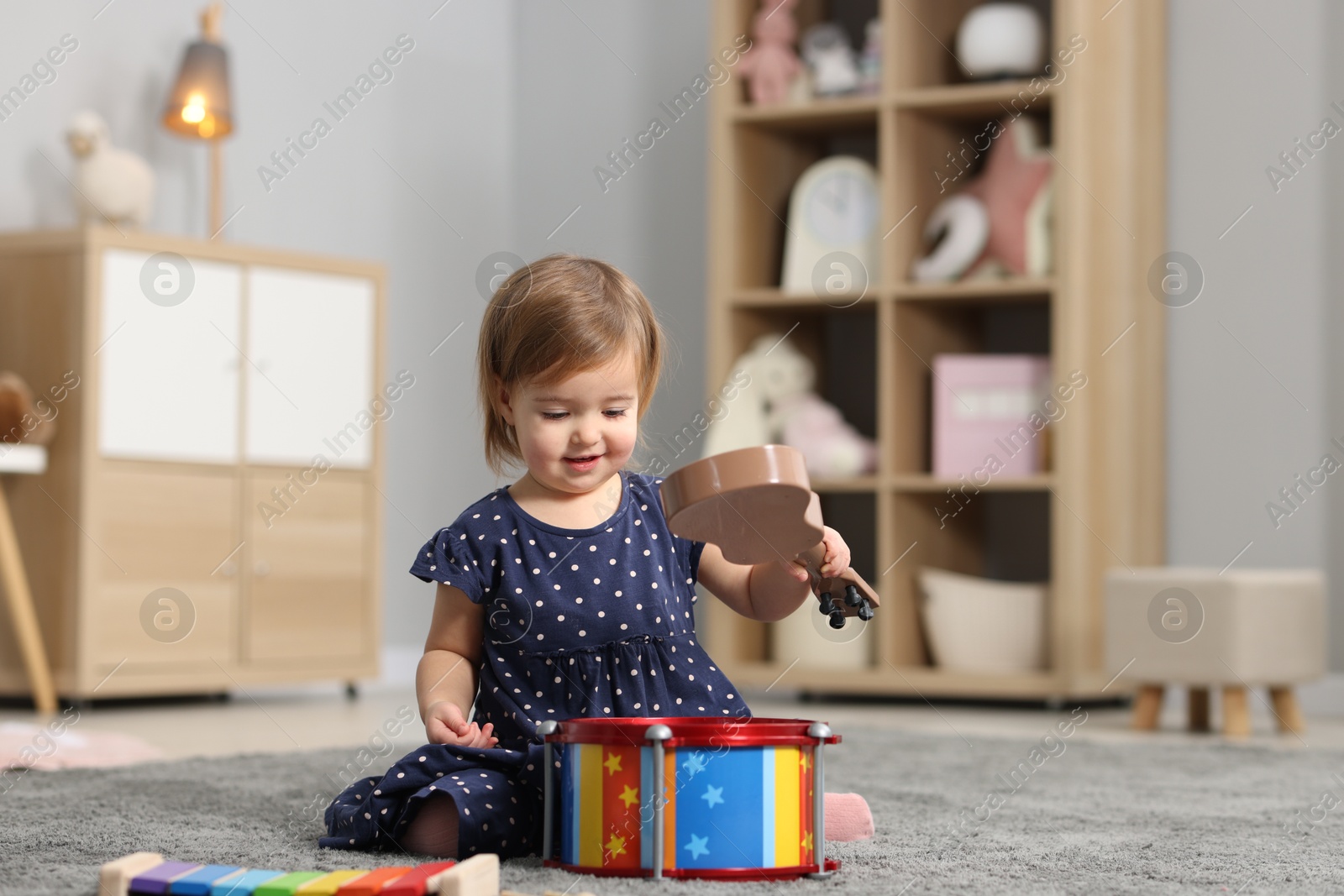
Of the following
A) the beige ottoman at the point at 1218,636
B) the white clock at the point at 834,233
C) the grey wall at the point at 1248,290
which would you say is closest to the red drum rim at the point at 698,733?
the beige ottoman at the point at 1218,636

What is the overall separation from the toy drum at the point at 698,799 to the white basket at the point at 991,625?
69.7 inches

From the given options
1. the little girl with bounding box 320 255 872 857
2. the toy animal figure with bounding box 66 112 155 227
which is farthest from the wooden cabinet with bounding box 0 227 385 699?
the little girl with bounding box 320 255 872 857

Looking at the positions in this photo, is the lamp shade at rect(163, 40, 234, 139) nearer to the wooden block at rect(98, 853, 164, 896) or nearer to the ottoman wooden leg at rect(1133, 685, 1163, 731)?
the ottoman wooden leg at rect(1133, 685, 1163, 731)

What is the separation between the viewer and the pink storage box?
108 inches

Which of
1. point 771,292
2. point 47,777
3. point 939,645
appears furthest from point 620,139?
point 47,777

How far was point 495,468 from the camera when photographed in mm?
1282

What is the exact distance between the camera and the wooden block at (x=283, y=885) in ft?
2.75

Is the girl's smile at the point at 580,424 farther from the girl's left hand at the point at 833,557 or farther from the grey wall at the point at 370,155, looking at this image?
the grey wall at the point at 370,155

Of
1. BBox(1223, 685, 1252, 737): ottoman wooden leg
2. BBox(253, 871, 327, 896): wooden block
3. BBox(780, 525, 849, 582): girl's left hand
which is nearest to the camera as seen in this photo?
BBox(253, 871, 327, 896): wooden block

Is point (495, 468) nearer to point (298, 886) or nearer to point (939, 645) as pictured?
point (298, 886)

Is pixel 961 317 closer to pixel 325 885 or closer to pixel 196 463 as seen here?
pixel 196 463

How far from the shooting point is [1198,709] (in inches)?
Answer: 95.0

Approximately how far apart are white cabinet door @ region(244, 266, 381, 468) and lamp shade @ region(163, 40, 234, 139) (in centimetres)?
29

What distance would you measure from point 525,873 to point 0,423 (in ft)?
5.89
